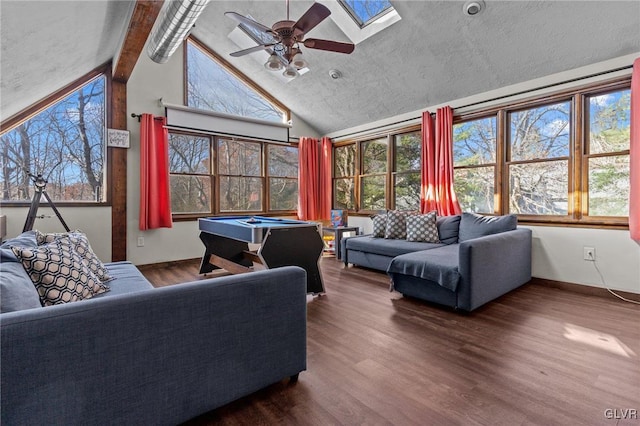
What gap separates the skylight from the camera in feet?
12.2

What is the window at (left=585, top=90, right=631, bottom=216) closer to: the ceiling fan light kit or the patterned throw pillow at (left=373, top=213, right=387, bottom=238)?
the patterned throw pillow at (left=373, top=213, right=387, bottom=238)

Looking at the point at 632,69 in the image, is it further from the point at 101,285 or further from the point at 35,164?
the point at 35,164

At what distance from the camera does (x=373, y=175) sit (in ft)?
18.8

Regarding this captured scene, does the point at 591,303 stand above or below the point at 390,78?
below

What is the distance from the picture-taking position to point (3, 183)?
380 cm

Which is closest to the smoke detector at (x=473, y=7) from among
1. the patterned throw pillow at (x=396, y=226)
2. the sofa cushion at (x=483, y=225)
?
the sofa cushion at (x=483, y=225)

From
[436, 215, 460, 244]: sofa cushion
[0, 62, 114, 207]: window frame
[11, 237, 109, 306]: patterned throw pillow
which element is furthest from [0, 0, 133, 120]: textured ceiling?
[436, 215, 460, 244]: sofa cushion

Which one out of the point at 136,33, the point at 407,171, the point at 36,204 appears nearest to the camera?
the point at 136,33

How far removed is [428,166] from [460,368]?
327 cm

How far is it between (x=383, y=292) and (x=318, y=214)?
3.20m

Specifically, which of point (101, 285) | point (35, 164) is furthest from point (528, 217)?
point (35, 164)

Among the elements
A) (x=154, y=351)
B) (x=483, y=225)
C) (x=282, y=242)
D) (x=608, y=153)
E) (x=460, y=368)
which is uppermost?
(x=608, y=153)

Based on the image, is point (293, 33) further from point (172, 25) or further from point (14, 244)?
point (14, 244)

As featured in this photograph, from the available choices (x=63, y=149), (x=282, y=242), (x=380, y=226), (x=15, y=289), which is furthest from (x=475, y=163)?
(x=63, y=149)
